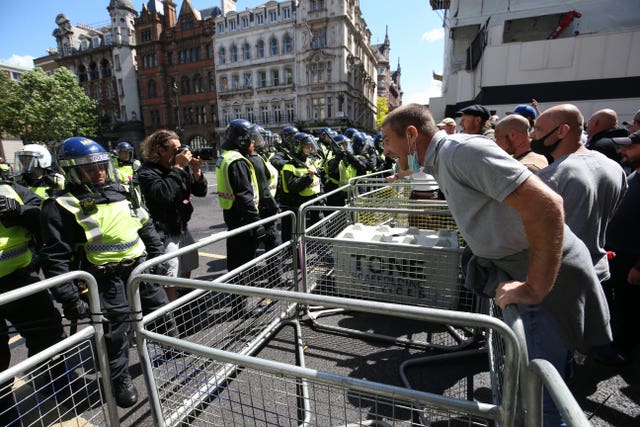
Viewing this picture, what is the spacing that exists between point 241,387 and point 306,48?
44.2 m

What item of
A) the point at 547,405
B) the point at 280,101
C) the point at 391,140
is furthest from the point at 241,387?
the point at 280,101

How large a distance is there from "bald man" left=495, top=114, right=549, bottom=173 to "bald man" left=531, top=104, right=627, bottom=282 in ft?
1.58

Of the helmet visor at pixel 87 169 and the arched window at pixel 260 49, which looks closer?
the helmet visor at pixel 87 169

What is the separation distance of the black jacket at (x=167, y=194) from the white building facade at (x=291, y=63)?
38750mm

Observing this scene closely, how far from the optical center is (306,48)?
40594 millimetres

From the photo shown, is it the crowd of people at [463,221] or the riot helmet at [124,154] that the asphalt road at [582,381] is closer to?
Result: the crowd of people at [463,221]

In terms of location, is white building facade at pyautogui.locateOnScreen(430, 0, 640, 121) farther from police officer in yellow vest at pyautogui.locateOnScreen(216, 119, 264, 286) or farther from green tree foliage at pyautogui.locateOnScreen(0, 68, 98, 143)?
green tree foliage at pyautogui.locateOnScreen(0, 68, 98, 143)

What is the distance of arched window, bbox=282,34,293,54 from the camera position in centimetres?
4188

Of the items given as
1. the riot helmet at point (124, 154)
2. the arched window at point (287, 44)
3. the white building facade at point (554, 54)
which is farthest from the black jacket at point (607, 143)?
the arched window at point (287, 44)

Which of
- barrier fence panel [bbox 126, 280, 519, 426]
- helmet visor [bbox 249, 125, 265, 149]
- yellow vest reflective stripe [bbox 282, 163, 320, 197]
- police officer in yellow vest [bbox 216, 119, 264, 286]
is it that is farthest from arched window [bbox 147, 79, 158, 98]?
barrier fence panel [bbox 126, 280, 519, 426]

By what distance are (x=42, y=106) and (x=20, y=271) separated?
44754 millimetres

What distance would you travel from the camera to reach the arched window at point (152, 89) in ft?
159

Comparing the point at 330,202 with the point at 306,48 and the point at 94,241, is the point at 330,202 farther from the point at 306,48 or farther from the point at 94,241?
the point at 306,48

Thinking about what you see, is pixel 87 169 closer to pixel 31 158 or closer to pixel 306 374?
pixel 306 374
